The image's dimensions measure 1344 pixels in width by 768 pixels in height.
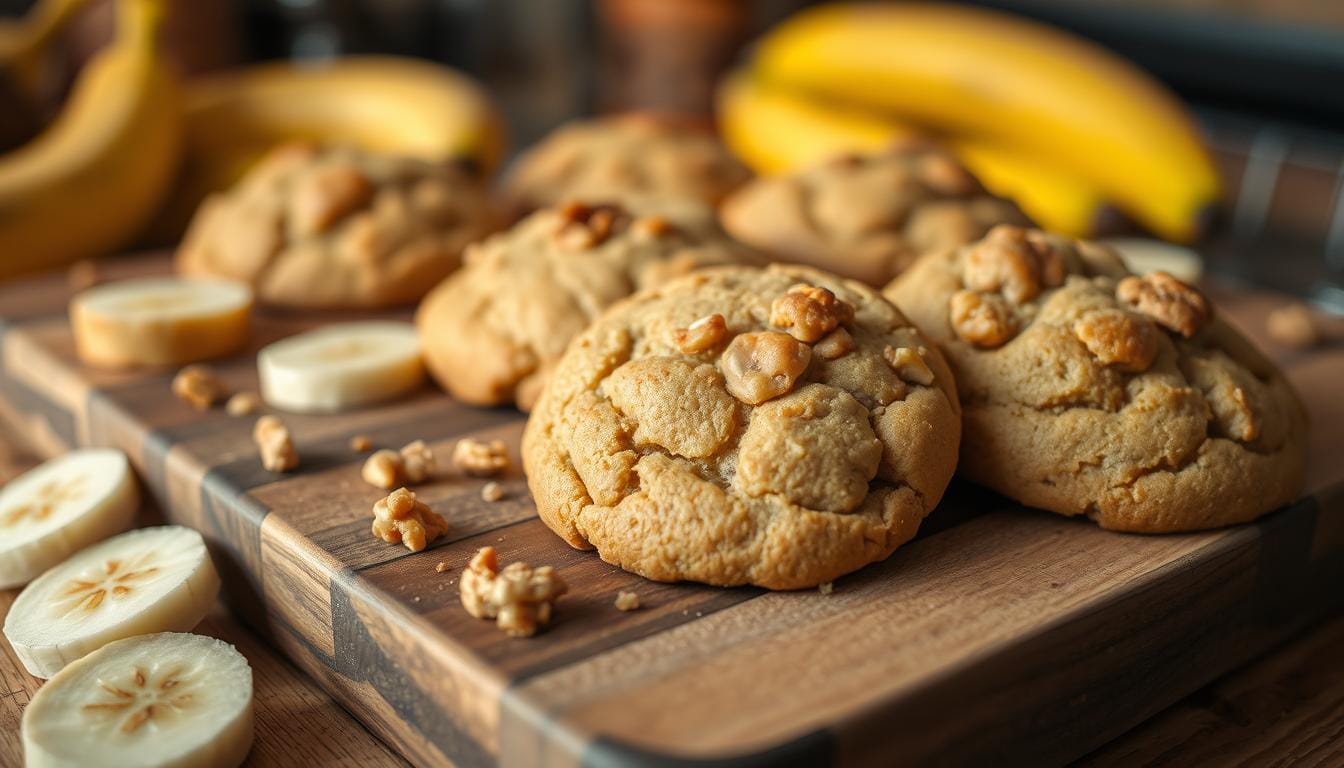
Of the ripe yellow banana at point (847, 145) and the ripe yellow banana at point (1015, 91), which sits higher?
the ripe yellow banana at point (1015, 91)

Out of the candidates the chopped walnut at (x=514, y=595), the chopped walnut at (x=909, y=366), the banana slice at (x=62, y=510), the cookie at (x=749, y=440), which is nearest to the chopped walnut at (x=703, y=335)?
the cookie at (x=749, y=440)

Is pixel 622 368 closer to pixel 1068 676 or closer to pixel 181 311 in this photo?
pixel 1068 676

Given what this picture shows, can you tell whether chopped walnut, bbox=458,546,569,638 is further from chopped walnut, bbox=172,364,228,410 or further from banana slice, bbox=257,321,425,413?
chopped walnut, bbox=172,364,228,410

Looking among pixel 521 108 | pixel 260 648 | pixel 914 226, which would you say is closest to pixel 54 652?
pixel 260 648

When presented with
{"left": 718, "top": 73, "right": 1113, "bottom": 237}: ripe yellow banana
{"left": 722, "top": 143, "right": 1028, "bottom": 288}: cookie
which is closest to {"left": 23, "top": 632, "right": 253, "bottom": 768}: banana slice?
{"left": 722, "top": 143, "right": 1028, "bottom": 288}: cookie

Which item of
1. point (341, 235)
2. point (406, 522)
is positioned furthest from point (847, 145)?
point (406, 522)

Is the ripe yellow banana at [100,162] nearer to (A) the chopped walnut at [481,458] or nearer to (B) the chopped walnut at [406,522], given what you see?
(A) the chopped walnut at [481,458]
